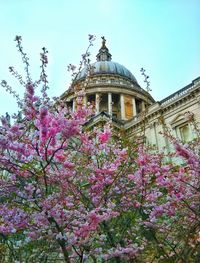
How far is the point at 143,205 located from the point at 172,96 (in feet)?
69.1

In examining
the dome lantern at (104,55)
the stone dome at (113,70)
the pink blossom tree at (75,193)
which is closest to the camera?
the pink blossom tree at (75,193)

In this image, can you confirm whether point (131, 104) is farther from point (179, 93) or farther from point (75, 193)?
point (75, 193)

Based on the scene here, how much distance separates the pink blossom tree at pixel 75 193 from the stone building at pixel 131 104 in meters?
1.13

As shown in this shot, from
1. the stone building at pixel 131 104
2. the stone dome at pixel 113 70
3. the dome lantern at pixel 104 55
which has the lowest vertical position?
the stone building at pixel 131 104

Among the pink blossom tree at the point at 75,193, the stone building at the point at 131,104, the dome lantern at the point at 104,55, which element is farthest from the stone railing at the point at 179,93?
the dome lantern at the point at 104,55

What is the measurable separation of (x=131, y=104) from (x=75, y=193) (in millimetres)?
38617

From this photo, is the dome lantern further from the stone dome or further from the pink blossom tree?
the pink blossom tree

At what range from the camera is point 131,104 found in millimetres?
44781

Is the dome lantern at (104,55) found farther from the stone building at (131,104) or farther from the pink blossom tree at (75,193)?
the pink blossom tree at (75,193)

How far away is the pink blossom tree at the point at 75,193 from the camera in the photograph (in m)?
5.37

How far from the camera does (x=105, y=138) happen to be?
725 cm

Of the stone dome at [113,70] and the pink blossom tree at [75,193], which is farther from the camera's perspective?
the stone dome at [113,70]

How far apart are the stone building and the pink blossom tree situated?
44.5 inches

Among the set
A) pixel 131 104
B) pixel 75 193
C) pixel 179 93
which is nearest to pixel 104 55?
pixel 131 104
